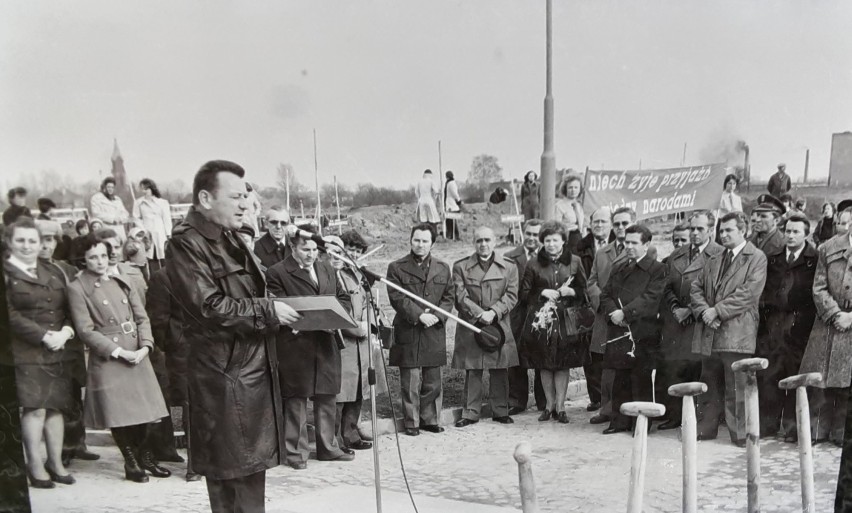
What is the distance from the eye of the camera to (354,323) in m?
3.89

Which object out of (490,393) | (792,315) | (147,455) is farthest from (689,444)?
(147,455)

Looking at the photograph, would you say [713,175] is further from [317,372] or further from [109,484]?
[109,484]

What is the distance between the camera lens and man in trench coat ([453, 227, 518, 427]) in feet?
14.6

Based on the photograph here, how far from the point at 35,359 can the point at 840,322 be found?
12.9 feet

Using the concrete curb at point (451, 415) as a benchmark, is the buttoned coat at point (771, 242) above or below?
above

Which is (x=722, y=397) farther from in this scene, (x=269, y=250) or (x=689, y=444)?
(x=269, y=250)

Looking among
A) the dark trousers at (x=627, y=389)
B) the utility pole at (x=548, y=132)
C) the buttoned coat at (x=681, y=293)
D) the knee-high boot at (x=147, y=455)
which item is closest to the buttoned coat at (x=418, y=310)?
the utility pole at (x=548, y=132)

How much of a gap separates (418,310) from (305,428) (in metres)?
0.83

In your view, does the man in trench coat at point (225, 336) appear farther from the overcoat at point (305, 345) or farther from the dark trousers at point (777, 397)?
the dark trousers at point (777, 397)

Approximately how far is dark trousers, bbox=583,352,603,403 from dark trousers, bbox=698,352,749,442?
555mm

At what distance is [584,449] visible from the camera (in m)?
4.50

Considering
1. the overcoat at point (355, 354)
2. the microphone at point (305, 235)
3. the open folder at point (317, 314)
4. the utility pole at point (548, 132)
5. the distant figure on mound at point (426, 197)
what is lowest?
the overcoat at point (355, 354)

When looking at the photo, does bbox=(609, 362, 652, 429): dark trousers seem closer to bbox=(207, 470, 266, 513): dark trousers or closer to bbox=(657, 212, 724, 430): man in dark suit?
bbox=(657, 212, 724, 430): man in dark suit

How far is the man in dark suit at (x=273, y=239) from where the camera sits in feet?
12.8
